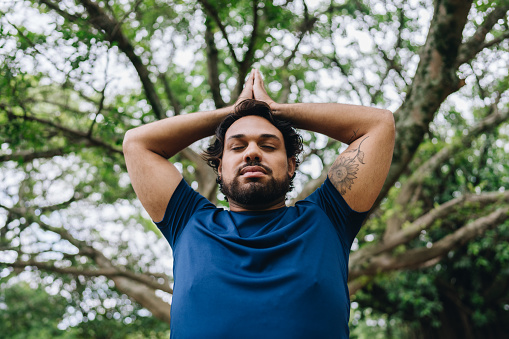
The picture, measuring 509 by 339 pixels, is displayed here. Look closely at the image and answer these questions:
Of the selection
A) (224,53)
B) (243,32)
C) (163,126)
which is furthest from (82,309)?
(163,126)

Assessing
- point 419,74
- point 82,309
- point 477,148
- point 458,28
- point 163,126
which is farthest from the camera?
point 82,309

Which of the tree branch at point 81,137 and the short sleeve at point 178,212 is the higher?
the tree branch at point 81,137

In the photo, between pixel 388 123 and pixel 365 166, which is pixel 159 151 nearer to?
pixel 365 166

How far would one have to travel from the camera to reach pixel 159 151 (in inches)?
89.9

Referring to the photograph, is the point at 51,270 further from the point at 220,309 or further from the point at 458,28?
the point at 458,28

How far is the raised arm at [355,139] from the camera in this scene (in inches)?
80.0

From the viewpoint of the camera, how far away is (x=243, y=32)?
613 centimetres

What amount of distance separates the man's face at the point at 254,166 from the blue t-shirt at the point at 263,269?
10 cm

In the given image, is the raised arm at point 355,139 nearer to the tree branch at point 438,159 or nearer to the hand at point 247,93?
the hand at point 247,93

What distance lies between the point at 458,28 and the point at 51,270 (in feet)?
20.6

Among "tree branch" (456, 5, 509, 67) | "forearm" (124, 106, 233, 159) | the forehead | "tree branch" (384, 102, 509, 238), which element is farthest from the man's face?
"tree branch" (384, 102, 509, 238)

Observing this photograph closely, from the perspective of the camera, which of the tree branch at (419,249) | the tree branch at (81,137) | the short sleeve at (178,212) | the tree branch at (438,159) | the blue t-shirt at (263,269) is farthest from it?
the tree branch at (438,159)

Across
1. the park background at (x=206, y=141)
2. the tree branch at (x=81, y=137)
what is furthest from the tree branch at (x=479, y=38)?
the tree branch at (x=81, y=137)

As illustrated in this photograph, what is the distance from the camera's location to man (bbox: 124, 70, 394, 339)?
1651 millimetres
